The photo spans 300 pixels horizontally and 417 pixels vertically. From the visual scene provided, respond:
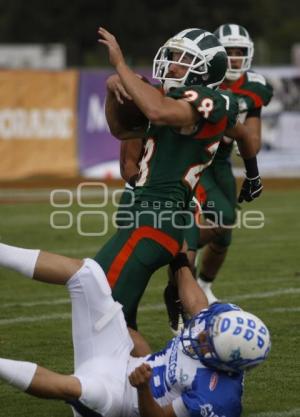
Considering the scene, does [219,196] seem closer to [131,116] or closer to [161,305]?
[161,305]

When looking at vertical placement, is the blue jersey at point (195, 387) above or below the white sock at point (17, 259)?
below

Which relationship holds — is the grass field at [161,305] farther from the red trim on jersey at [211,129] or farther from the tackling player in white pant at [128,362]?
the red trim on jersey at [211,129]

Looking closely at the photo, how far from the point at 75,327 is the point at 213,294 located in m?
2.97

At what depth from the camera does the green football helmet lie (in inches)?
187

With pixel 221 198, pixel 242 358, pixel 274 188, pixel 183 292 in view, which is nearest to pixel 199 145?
pixel 183 292

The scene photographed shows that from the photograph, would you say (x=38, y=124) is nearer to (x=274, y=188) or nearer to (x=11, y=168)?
(x=11, y=168)

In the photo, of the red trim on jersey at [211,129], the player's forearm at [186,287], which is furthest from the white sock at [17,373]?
the red trim on jersey at [211,129]

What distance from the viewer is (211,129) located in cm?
466

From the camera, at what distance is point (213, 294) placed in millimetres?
7273

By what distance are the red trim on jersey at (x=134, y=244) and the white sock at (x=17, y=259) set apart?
1.19 ft

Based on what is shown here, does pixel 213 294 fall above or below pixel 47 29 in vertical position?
above

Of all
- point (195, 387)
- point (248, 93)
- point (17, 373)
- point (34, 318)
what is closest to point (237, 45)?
point (248, 93)

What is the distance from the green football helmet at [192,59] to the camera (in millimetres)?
4762

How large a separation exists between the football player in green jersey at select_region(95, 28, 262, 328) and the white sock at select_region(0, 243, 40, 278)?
352 millimetres
